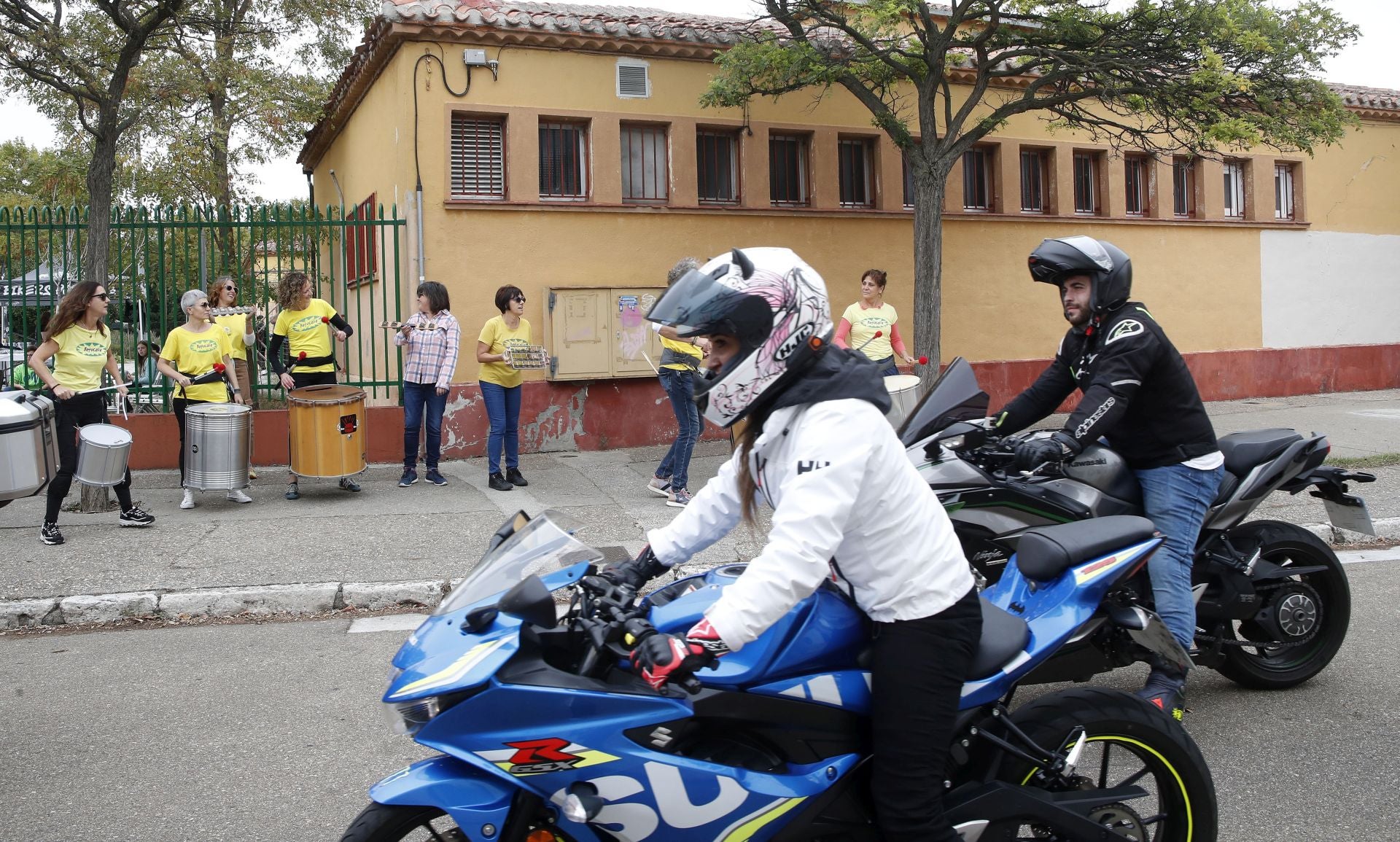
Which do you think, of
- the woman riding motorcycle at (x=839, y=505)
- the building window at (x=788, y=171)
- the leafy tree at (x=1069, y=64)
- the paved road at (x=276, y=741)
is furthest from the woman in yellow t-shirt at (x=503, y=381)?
the woman riding motorcycle at (x=839, y=505)

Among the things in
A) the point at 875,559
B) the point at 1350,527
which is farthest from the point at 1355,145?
the point at 875,559

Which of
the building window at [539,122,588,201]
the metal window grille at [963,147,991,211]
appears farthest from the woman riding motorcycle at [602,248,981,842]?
the metal window grille at [963,147,991,211]

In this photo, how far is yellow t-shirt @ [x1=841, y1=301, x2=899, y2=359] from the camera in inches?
423

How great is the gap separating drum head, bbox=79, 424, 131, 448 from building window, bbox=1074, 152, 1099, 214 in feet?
41.0

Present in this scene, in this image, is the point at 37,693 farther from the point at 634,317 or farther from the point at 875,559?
the point at 634,317

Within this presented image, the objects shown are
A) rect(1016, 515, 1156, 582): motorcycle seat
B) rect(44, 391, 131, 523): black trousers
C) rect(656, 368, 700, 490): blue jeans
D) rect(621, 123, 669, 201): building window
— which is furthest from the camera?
rect(621, 123, 669, 201): building window

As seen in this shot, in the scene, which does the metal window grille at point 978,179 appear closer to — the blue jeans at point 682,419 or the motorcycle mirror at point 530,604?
the blue jeans at point 682,419

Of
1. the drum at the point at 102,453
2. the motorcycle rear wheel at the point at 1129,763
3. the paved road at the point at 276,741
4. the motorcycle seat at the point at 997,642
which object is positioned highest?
the drum at the point at 102,453

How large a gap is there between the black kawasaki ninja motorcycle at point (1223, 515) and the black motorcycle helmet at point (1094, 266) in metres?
0.53

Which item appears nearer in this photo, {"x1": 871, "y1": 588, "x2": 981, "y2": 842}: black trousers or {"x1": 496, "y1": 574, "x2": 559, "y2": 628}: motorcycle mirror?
{"x1": 496, "y1": 574, "x2": 559, "y2": 628}: motorcycle mirror

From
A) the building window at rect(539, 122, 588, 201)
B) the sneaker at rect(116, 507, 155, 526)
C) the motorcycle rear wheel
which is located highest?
the building window at rect(539, 122, 588, 201)

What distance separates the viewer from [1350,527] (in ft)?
16.4

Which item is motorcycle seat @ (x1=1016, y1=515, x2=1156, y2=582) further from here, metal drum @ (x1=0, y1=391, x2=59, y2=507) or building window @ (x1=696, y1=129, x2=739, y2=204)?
building window @ (x1=696, y1=129, x2=739, y2=204)

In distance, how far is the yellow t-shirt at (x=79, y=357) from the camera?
327 inches
